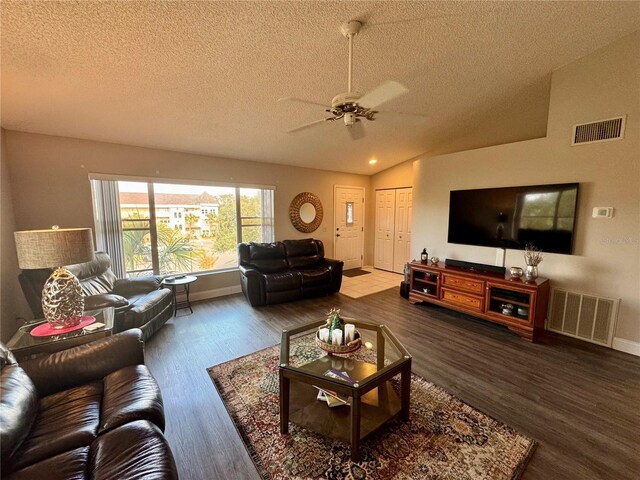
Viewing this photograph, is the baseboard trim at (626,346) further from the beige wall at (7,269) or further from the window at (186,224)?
the beige wall at (7,269)

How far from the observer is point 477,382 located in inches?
90.7

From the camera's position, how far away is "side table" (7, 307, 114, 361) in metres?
1.84

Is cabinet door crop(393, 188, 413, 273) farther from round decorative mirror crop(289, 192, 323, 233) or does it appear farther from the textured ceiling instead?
the textured ceiling

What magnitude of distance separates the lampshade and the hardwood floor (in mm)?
1269

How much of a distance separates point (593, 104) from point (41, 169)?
21.5 feet

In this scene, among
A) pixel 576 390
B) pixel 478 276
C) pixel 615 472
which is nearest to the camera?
pixel 615 472

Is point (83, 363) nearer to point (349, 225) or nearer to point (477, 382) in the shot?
point (477, 382)

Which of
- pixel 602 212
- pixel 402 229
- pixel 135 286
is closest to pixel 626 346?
pixel 602 212

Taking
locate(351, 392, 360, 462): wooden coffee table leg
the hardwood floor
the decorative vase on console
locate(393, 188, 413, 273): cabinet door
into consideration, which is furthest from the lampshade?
locate(393, 188, 413, 273): cabinet door

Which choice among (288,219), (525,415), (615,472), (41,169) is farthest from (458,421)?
(41,169)

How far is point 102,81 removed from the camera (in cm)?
239

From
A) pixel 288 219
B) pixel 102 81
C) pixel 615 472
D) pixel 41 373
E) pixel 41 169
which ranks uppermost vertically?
pixel 102 81

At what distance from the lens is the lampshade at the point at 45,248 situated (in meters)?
1.83

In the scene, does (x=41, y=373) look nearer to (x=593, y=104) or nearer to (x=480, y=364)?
(x=480, y=364)
